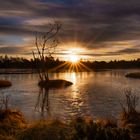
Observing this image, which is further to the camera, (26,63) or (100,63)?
(100,63)

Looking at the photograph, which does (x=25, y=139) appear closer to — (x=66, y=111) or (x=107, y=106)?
(x=66, y=111)

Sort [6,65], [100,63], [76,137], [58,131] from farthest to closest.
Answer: [100,63], [6,65], [58,131], [76,137]

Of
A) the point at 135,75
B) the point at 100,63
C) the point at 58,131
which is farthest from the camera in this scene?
the point at 100,63

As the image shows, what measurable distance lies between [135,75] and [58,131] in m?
57.2

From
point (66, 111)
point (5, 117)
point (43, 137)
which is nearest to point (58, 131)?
point (43, 137)

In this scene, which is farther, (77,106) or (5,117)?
(77,106)

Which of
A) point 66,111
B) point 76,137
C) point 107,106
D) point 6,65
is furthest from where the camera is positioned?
point 6,65

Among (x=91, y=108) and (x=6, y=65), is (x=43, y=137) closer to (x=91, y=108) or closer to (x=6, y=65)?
(x=91, y=108)

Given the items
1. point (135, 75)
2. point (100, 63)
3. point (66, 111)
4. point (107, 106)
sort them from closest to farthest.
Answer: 1. point (66, 111)
2. point (107, 106)
3. point (135, 75)
4. point (100, 63)

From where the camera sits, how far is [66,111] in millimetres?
21500

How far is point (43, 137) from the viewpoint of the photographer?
10609mm

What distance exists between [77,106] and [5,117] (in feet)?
30.5

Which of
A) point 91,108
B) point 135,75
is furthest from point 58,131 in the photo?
point 135,75

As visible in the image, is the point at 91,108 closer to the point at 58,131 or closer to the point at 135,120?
the point at 135,120
